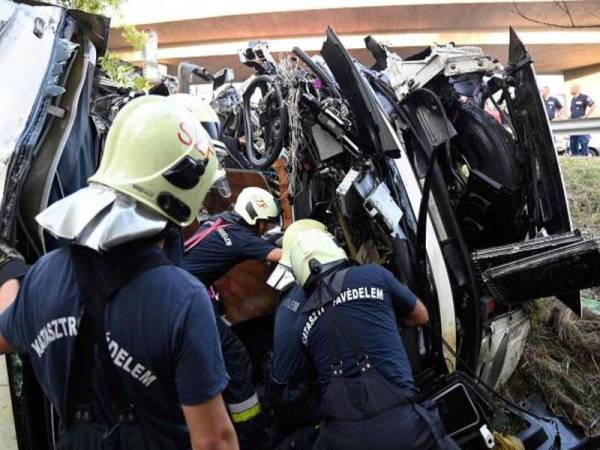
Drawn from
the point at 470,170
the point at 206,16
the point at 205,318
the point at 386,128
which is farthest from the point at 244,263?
the point at 206,16

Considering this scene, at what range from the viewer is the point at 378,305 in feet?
7.18

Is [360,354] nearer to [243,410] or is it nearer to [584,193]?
[243,410]

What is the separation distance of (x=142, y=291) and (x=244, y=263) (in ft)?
7.62

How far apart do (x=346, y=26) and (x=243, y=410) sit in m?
17.4

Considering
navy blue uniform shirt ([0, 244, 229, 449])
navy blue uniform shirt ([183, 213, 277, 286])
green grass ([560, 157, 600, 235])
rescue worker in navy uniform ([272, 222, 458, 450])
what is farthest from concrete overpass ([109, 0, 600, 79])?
navy blue uniform shirt ([0, 244, 229, 449])

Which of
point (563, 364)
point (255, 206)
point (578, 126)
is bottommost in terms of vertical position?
point (563, 364)

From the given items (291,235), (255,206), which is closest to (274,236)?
(255,206)

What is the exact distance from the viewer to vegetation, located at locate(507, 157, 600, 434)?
327cm

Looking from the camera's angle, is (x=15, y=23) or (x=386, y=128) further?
(x=386, y=128)

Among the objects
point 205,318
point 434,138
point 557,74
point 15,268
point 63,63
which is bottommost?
point 205,318

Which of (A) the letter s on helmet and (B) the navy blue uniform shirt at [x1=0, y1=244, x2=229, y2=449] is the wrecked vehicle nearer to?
(B) the navy blue uniform shirt at [x1=0, y1=244, x2=229, y2=449]

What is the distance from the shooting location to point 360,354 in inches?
81.9

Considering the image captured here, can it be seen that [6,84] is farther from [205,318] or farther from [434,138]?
[434,138]

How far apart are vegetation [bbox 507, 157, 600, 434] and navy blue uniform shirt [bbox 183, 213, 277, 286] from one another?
73.6 inches
